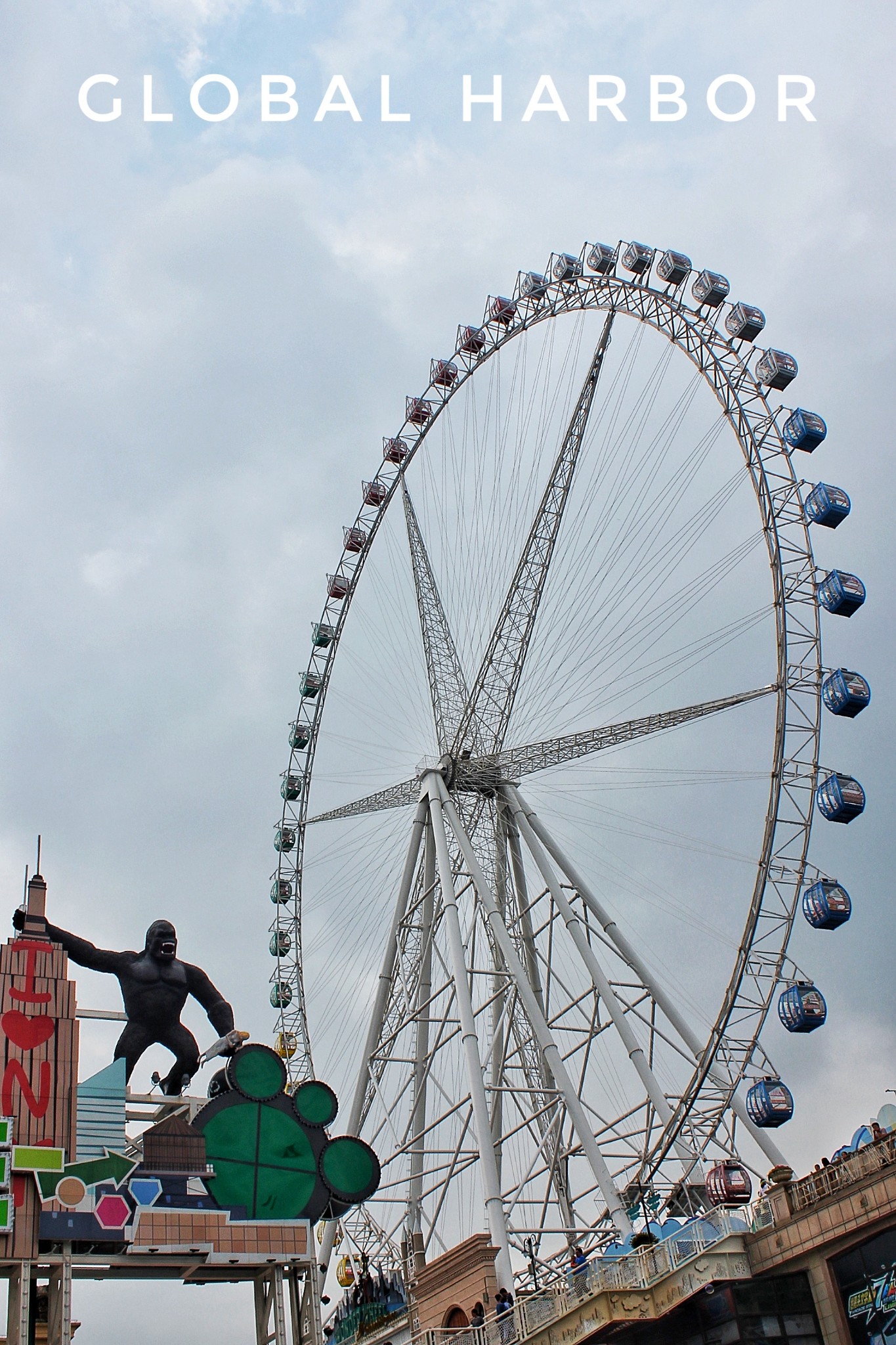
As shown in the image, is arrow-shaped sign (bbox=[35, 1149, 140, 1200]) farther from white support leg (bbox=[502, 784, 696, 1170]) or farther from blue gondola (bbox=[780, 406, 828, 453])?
blue gondola (bbox=[780, 406, 828, 453])

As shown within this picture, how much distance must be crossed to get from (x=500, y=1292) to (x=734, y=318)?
96.5 ft

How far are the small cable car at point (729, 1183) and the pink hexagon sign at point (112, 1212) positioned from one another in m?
13.6

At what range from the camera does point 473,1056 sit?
34.5 meters

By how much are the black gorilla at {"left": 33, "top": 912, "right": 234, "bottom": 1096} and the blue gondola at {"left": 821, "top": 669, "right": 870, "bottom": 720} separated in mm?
18810

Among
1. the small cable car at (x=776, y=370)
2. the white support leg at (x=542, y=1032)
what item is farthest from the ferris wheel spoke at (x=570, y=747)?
the small cable car at (x=776, y=370)

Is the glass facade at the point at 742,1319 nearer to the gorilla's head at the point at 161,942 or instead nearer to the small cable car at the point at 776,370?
the gorilla's head at the point at 161,942

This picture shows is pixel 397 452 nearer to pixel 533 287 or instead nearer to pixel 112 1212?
Result: pixel 533 287

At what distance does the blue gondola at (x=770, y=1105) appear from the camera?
3319 cm

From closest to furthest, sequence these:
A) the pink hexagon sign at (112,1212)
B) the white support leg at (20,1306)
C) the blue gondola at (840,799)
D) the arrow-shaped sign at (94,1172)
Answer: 1. the white support leg at (20,1306)
2. the arrow-shaped sign at (94,1172)
3. the pink hexagon sign at (112,1212)
4. the blue gondola at (840,799)

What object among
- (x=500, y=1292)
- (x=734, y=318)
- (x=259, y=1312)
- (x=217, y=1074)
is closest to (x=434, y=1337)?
(x=500, y=1292)

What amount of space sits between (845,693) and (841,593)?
295 centimetres

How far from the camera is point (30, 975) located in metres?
29.4

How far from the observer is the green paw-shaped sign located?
97.5 feet

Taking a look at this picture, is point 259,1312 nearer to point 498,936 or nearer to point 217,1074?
point 217,1074
